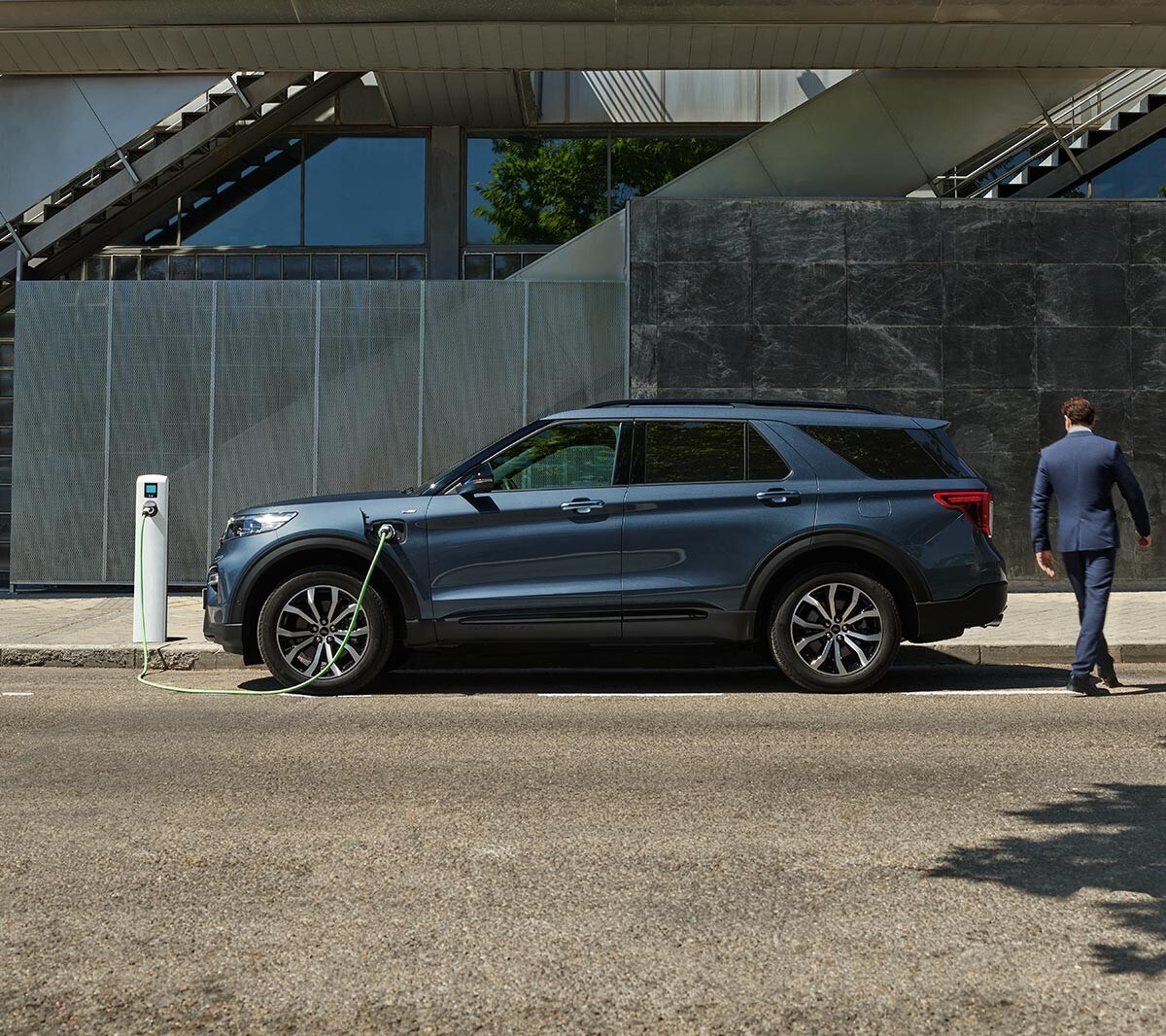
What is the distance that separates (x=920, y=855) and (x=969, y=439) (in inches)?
438

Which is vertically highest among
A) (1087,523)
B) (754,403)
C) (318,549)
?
(754,403)

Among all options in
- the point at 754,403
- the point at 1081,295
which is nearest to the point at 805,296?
the point at 1081,295

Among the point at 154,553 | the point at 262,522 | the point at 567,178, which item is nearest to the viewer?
the point at 262,522

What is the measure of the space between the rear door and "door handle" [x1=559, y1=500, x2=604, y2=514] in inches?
7.8

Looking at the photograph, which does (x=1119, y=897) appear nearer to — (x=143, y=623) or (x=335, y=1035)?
(x=335, y=1035)

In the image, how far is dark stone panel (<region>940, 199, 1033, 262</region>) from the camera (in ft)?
50.0

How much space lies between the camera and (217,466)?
15.7 meters

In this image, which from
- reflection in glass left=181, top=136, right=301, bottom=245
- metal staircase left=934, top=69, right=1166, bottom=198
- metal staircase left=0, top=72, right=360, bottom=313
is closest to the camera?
metal staircase left=934, top=69, right=1166, bottom=198

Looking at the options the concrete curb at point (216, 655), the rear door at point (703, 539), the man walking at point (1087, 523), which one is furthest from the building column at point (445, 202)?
the man walking at point (1087, 523)

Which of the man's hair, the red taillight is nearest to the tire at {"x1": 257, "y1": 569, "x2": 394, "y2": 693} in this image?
the red taillight

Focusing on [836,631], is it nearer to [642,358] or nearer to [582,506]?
[582,506]

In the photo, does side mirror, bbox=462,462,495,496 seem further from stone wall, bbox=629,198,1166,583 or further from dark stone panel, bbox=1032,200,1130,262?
→ dark stone panel, bbox=1032,200,1130,262

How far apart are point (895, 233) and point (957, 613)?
7.88m

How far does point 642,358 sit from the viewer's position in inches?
599
